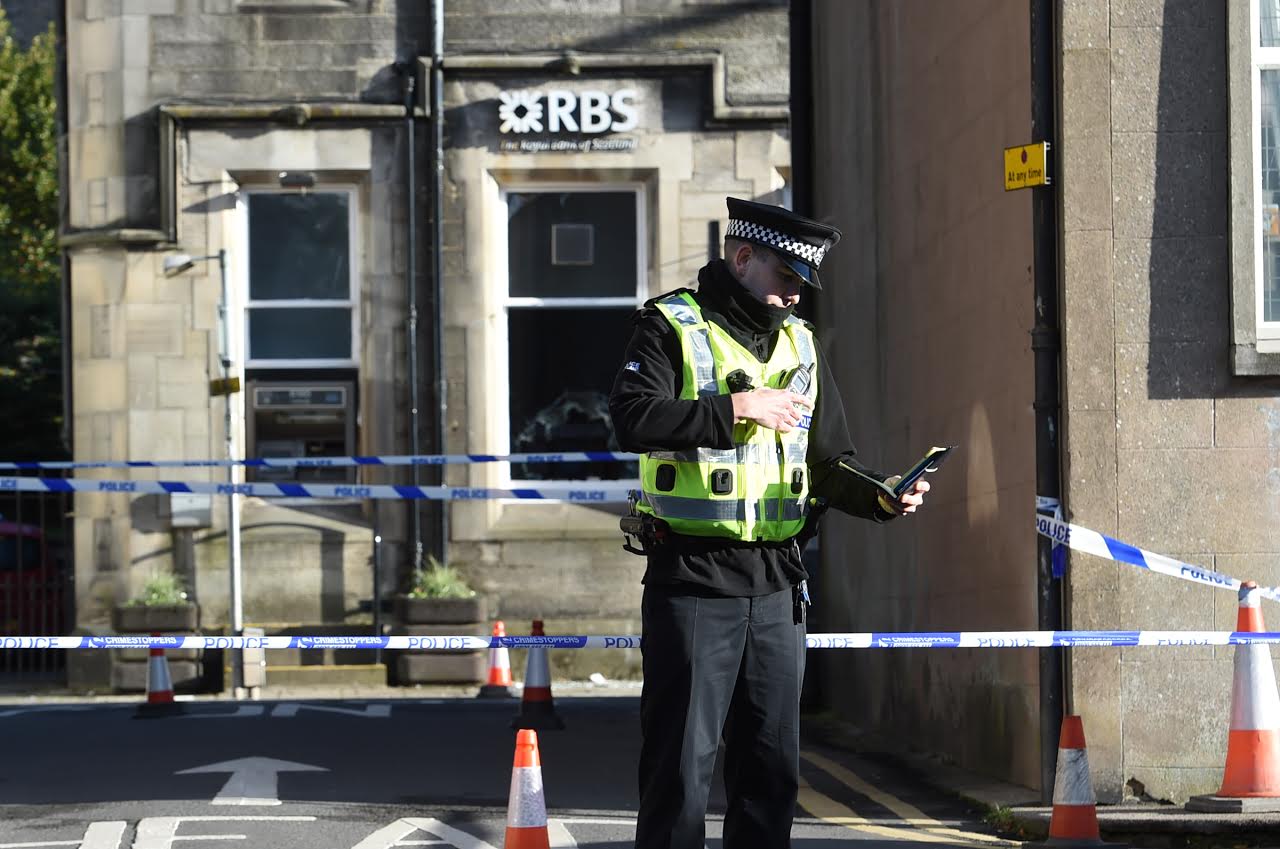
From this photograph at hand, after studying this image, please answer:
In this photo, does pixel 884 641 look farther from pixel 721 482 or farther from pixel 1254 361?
pixel 721 482

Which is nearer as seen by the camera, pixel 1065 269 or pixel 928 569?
pixel 1065 269

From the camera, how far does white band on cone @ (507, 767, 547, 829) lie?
259 inches

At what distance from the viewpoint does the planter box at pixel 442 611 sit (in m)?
18.5

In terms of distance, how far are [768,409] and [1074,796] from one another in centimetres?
259

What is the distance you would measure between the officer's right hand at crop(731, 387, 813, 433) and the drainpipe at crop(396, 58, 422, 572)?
13.5 m

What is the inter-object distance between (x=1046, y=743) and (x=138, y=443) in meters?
11.7

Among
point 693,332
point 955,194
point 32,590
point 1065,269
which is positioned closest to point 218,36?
point 32,590

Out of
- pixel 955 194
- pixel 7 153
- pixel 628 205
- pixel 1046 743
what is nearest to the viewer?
pixel 1046 743

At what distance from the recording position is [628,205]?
64.5ft

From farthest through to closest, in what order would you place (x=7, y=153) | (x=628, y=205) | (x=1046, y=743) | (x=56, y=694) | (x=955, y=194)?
(x=7, y=153)
(x=628, y=205)
(x=56, y=694)
(x=955, y=194)
(x=1046, y=743)

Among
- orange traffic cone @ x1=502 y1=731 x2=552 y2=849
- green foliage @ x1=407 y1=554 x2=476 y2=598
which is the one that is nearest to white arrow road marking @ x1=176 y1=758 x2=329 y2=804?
orange traffic cone @ x1=502 y1=731 x2=552 y2=849

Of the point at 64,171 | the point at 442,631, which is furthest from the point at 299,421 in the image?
the point at 64,171

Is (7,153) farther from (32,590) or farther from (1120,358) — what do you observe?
(1120,358)

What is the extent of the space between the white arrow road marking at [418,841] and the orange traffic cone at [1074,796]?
82.1 inches
